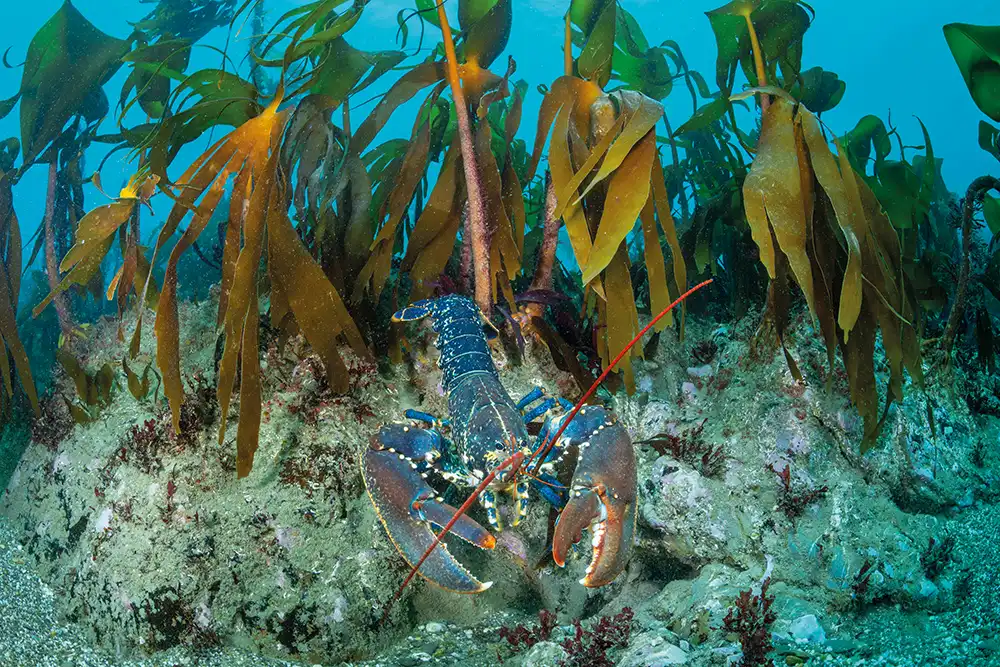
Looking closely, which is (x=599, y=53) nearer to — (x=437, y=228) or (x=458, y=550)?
(x=437, y=228)

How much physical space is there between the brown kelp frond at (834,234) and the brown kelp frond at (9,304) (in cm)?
474

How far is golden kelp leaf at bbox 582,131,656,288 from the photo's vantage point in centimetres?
249

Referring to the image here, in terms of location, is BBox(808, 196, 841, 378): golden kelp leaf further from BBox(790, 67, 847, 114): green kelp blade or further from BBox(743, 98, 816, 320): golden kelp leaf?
BBox(790, 67, 847, 114): green kelp blade

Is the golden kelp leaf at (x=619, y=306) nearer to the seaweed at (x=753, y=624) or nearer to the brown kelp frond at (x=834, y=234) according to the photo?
the brown kelp frond at (x=834, y=234)

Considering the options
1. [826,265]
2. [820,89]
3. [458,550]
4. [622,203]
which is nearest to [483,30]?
[622,203]

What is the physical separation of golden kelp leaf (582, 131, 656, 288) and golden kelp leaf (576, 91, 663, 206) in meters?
0.05

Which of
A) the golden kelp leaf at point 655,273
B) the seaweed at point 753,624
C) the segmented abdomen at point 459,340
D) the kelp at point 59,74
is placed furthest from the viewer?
the kelp at point 59,74

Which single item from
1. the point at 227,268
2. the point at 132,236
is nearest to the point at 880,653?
the point at 227,268

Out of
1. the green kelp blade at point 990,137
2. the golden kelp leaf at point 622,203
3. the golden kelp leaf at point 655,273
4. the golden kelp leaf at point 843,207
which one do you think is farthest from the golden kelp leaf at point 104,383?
the green kelp blade at point 990,137

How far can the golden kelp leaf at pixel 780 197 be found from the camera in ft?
7.58

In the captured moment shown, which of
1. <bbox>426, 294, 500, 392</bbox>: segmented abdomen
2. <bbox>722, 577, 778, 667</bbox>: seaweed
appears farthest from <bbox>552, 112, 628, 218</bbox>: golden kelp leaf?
<bbox>722, 577, 778, 667</bbox>: seaweed

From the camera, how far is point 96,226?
8.95 ft

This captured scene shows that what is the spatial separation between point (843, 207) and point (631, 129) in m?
1.09

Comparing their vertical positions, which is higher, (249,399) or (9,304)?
(9,304)
